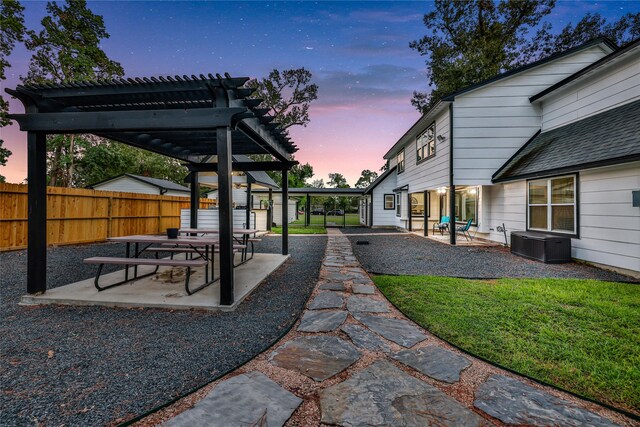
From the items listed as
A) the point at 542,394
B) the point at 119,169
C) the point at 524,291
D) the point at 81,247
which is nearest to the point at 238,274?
the point at 542,394

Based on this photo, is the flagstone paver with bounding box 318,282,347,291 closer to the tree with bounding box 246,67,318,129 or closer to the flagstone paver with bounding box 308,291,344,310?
the flagstone paver with bounding box 308,291,344,310

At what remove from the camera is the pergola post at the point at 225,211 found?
336cm

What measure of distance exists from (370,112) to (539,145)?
28.3 feet

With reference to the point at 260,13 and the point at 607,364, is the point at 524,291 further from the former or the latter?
the point at 260,13

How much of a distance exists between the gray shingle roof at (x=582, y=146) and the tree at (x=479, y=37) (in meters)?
10.3

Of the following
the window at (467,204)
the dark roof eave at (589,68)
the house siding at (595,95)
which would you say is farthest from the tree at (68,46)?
the house siding at (595,95)

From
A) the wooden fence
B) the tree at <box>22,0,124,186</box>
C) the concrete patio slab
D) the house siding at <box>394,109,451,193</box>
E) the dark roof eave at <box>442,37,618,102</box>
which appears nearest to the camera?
the concrete patio slab

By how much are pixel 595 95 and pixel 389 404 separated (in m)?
9.69

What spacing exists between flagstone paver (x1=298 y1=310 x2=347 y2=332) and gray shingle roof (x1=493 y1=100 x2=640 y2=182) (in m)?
6.09

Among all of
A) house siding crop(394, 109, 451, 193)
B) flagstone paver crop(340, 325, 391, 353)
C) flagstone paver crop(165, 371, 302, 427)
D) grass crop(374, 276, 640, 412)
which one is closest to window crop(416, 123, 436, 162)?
house siding crop(394, 109, 451, 193)

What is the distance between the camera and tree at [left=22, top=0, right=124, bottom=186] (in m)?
15.8

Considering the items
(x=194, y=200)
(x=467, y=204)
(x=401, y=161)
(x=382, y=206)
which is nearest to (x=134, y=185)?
(x=194, y=200)

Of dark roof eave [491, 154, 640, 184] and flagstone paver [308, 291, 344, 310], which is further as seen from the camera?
dark roof eave [491, 154, 640, 184]

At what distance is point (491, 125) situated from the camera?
8.79 metres
